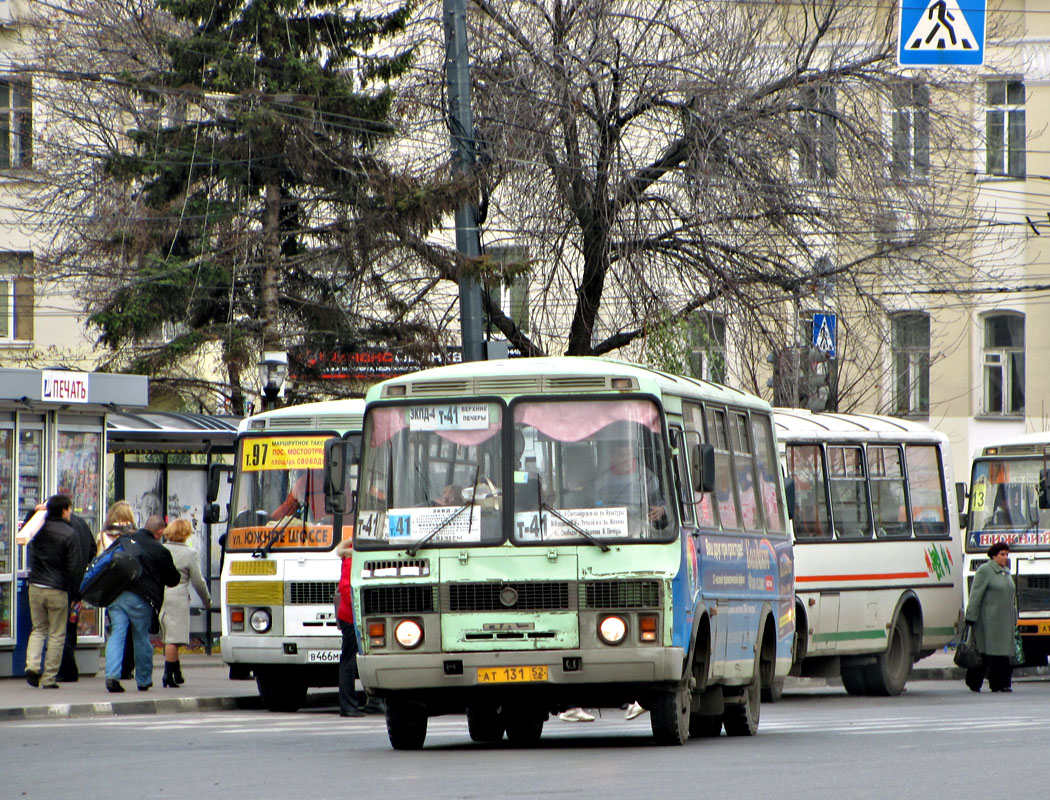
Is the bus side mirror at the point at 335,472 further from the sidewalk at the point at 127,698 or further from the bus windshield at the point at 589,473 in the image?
the sidewalk at the point at 127,698

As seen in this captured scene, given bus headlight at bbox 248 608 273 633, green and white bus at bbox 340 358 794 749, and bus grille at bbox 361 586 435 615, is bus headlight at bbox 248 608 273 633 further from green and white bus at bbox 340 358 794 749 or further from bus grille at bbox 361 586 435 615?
bus grille at bbox 361 586 435 615

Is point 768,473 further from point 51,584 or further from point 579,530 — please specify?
point 51,584

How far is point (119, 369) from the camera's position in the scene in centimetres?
2847

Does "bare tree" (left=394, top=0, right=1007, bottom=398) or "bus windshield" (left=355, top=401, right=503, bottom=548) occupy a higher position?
"bare tree" (left=394, top=0, right=1007, bottom=398)

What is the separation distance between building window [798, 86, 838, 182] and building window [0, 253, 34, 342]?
17536mm

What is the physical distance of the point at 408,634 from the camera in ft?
42.5

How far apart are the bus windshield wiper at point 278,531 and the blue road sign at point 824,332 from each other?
818 cm

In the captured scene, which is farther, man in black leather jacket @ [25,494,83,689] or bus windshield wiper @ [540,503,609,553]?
man in black leather jacket @ [25,494,83,689]

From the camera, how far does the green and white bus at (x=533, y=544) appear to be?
41.9ft

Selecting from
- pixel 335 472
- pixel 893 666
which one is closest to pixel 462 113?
pixel 893 666

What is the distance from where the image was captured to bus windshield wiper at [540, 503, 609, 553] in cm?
1284

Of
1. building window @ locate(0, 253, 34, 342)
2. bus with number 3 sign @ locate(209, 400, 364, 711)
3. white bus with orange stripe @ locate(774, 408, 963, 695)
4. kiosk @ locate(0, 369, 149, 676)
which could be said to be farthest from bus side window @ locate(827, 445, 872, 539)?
building window @ locate(0, 253, 34, 342)

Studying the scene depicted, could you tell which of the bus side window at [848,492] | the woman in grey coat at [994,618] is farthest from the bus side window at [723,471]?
the woman in grey coat at [994,618]

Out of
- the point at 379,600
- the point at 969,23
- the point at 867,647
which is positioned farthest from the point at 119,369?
the point at 379,600
